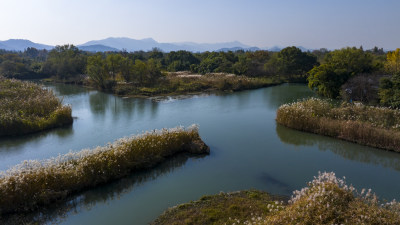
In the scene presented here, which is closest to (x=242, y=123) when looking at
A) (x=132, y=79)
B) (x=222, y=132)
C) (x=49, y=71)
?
(x=222, y=132)

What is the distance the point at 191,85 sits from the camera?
31422 millimetres

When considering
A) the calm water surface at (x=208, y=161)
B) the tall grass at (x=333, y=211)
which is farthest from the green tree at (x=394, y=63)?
the tall grass at (x=333, y=211)

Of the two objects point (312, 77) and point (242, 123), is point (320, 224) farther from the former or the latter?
point (312, 77)

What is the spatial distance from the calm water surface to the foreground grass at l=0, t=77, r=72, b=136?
726 mm

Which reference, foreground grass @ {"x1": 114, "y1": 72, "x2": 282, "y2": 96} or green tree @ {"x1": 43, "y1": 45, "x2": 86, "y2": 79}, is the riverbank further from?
green tree @ {"x1": 43, "y1": 45, "x2": 86, "y2": 79}

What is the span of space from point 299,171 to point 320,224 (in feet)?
18.7

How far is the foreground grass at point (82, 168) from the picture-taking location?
25.3 feet

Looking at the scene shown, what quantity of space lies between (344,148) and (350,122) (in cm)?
148

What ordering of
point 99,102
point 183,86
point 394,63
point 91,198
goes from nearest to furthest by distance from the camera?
point 91,198
point 99,102
point 394,63
point 183,86

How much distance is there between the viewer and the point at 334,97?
25.3 m

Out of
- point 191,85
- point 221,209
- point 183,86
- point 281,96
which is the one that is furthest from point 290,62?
point 221,209

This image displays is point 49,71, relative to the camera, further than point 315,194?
Yes

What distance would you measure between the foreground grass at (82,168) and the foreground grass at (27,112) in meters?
6.30

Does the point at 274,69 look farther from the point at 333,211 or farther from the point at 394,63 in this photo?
the point at 333,211
